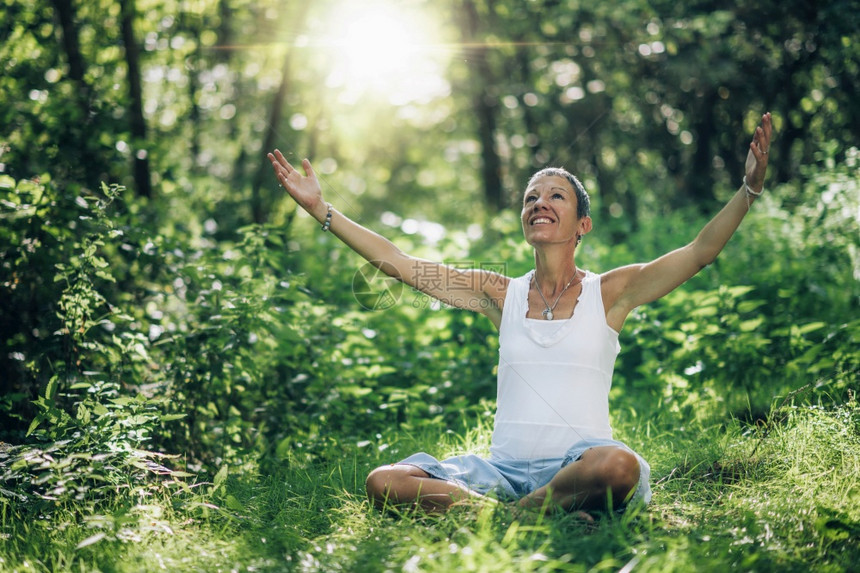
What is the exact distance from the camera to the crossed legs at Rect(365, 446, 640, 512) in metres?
2.91

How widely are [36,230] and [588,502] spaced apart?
3643 mm

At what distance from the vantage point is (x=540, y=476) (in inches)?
124

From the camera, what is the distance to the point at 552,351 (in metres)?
3.26

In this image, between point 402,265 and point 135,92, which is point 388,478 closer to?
point 402,265

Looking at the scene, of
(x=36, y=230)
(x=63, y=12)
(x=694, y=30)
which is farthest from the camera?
Answer: (x=694, y=30)

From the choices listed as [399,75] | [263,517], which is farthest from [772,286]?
[399,75]

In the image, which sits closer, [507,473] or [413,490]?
[413,490]

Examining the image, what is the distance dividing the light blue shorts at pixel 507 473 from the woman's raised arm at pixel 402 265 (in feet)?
2.64

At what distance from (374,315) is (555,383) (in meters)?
2.86

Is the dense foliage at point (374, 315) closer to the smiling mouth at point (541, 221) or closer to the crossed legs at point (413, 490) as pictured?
the crossed legs at point (413, 490)

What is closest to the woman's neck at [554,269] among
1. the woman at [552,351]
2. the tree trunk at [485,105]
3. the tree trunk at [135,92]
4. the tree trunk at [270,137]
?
the woman at [552,351]

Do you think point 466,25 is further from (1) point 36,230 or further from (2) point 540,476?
(2) point 540,476

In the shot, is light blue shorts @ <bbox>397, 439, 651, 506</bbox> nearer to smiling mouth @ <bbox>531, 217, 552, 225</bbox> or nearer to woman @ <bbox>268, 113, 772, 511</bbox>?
woman @ <bbox>268, 113, 772, 511</bbox>

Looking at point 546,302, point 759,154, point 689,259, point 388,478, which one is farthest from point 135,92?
point 759,154
